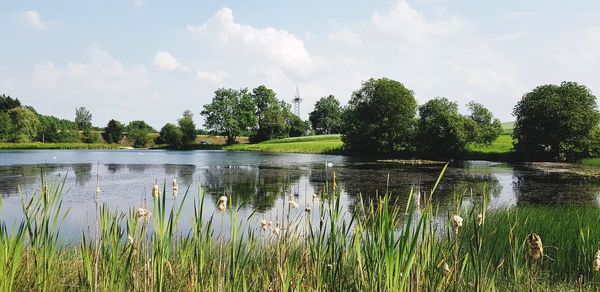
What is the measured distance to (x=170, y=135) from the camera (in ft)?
325

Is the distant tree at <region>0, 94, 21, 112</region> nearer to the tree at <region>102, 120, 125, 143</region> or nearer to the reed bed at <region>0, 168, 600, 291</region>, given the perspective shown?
the tree at <region>102, 120, 125, 143</region>

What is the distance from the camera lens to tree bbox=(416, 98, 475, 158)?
5050 cm

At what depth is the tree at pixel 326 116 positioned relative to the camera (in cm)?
11906

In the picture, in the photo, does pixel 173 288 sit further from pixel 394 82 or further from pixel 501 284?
pixel 394 82

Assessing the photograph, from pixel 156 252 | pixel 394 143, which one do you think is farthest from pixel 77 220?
pixel 394 143

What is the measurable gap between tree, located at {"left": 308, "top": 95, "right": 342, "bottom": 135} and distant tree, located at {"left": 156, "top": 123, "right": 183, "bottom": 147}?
40.2 m

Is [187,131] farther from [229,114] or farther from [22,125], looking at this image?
[22,125]

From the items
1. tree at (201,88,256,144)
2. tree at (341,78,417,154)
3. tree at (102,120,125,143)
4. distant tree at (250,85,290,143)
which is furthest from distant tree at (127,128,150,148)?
tree at (341,78,417,154)

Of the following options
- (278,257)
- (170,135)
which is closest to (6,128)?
(170,135)

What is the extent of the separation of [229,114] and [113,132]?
32125 mm

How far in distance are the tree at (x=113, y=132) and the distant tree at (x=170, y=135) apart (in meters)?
9.81

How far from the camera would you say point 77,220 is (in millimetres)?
12281

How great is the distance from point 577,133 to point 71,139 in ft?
320

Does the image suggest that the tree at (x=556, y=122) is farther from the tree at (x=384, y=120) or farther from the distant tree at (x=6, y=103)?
the distant tree at (x=6, y=103)
